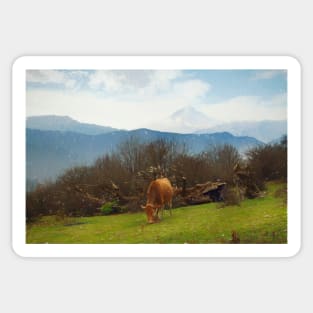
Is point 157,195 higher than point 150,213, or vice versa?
point 157,195

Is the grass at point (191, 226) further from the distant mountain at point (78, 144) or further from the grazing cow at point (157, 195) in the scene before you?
the distant mountain at point (78, 144)

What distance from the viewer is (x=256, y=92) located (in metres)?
4.76

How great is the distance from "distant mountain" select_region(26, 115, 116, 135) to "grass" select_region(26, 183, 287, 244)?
0.74 meters

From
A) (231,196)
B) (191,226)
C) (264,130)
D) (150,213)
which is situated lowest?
(191,226)

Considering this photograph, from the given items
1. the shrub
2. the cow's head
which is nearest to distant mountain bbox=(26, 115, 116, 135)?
the cow's head

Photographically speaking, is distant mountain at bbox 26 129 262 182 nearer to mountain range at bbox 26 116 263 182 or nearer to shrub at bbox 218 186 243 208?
mountain range at bbox 26 116 263 182

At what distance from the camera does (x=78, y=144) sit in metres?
4.81

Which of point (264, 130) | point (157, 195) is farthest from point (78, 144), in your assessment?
point (264, 130)

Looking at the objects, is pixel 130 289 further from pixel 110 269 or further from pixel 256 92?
pixel 256 92

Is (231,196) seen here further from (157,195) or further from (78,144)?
(78,144)

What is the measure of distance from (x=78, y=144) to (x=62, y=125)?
0.69 ft

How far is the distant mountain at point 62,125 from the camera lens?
472 cm
